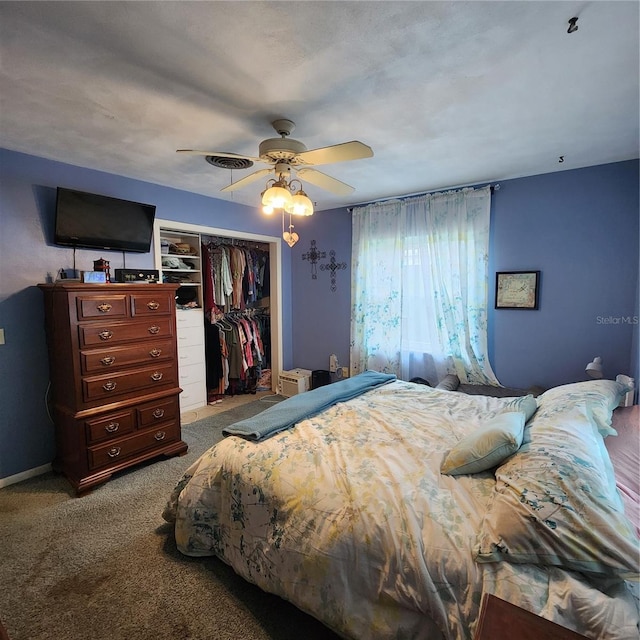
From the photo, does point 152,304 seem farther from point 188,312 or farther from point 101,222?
point 188,312

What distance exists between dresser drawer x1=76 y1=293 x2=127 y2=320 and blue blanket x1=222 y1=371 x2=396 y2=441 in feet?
4.14

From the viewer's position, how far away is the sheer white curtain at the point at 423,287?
3340 mm

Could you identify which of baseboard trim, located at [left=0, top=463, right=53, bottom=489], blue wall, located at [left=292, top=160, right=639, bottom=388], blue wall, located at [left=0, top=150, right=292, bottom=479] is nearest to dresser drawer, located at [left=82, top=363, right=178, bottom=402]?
blue wall, located at [left=0, top=150, right=292, bottom=479]

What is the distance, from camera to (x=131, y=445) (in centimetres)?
A: 266

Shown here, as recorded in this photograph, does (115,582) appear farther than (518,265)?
No

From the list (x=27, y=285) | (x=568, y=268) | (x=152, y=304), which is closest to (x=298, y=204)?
(x=152, y=304)

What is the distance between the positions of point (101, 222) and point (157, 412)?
1645 mm

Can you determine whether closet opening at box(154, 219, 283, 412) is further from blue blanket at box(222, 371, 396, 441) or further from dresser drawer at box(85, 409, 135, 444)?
blue blanket at box(222, 371, 396, 441)

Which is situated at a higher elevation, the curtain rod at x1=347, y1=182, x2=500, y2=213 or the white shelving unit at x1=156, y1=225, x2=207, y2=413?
the curtain rod at x1=347, y1=182, x2=500, y2=213

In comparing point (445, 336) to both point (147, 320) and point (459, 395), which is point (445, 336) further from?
point (147, 320)

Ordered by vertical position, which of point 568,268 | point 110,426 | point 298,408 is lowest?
point 110,426

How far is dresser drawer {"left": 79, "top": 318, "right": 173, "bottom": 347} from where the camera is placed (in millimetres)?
2412

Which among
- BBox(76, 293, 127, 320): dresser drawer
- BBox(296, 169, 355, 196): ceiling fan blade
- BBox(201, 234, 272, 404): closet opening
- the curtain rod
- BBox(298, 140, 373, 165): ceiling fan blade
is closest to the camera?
BBox(298, 140, 373, 165): ceiling fan blade

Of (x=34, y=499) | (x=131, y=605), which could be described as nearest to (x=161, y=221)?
(x=34, y=499)
